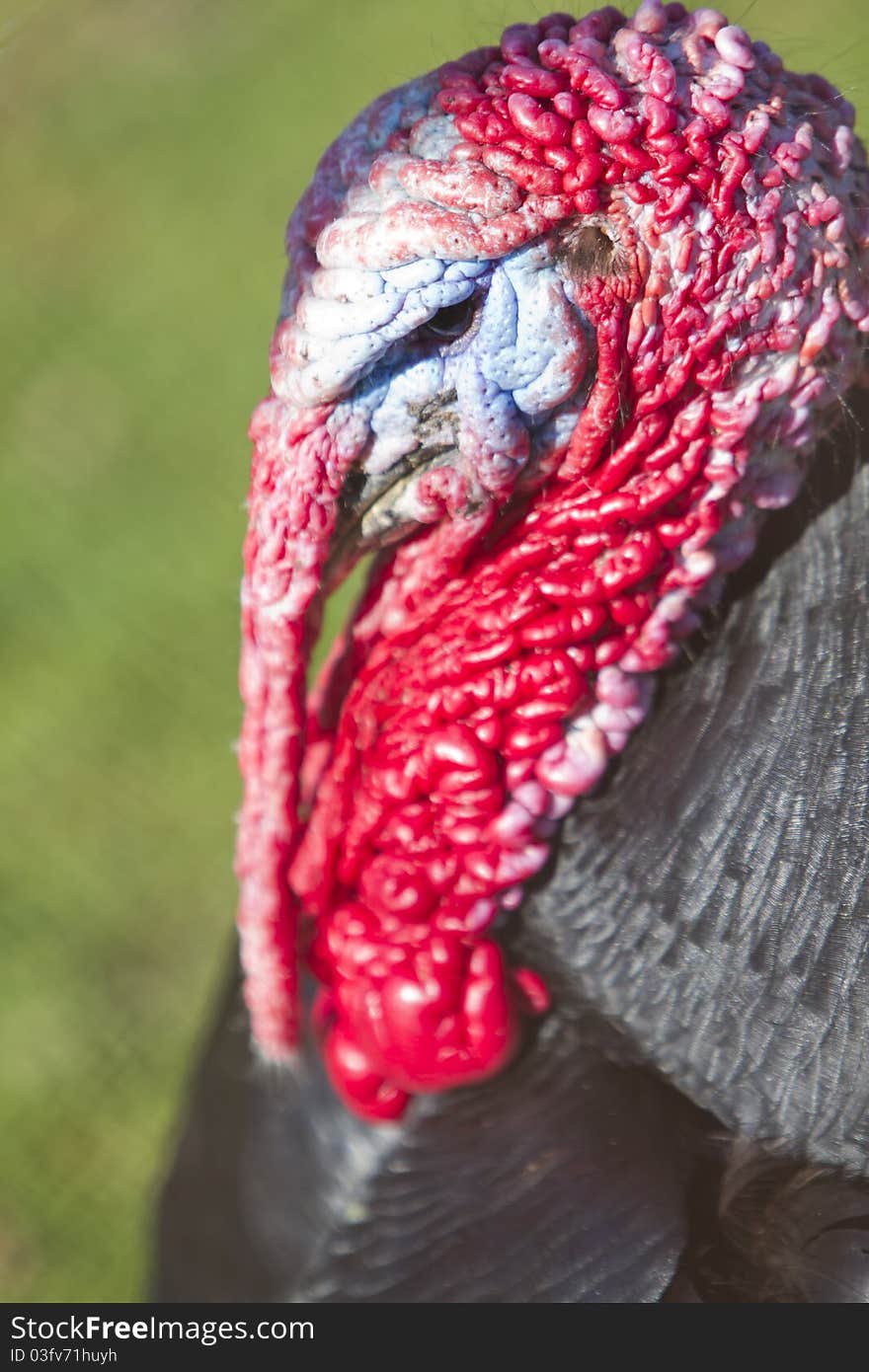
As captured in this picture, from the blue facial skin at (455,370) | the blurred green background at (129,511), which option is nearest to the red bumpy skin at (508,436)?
the blue facial skin at (455,370)

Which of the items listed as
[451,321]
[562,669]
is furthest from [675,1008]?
[451,321]

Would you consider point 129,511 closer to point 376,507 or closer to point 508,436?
point 376,507

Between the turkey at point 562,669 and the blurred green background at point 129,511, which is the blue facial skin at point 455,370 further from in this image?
the blurred green background at point 129,511

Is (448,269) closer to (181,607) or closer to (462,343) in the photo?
(462,343)

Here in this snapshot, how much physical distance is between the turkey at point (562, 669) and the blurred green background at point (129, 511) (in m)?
0.38

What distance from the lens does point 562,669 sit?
1.49 m

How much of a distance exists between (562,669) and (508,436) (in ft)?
0.88

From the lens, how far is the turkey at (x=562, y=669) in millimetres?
1327

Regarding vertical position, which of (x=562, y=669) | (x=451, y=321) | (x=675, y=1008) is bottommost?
(x=675, y=1008)

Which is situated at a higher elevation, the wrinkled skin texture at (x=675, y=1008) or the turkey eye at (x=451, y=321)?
the turkey eye at (x=451, y=321)

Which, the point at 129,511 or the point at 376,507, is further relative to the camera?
the point at 129,511

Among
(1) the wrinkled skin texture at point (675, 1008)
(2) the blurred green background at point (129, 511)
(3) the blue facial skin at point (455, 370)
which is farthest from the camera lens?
(2) the blurred green background at point (129, 511)

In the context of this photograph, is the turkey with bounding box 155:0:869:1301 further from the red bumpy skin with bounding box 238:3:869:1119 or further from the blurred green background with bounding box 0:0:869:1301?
the blurred green background with bounding box 0:0:869:1301

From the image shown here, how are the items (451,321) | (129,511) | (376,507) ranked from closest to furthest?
(451,321), (376,507), (129,511)
